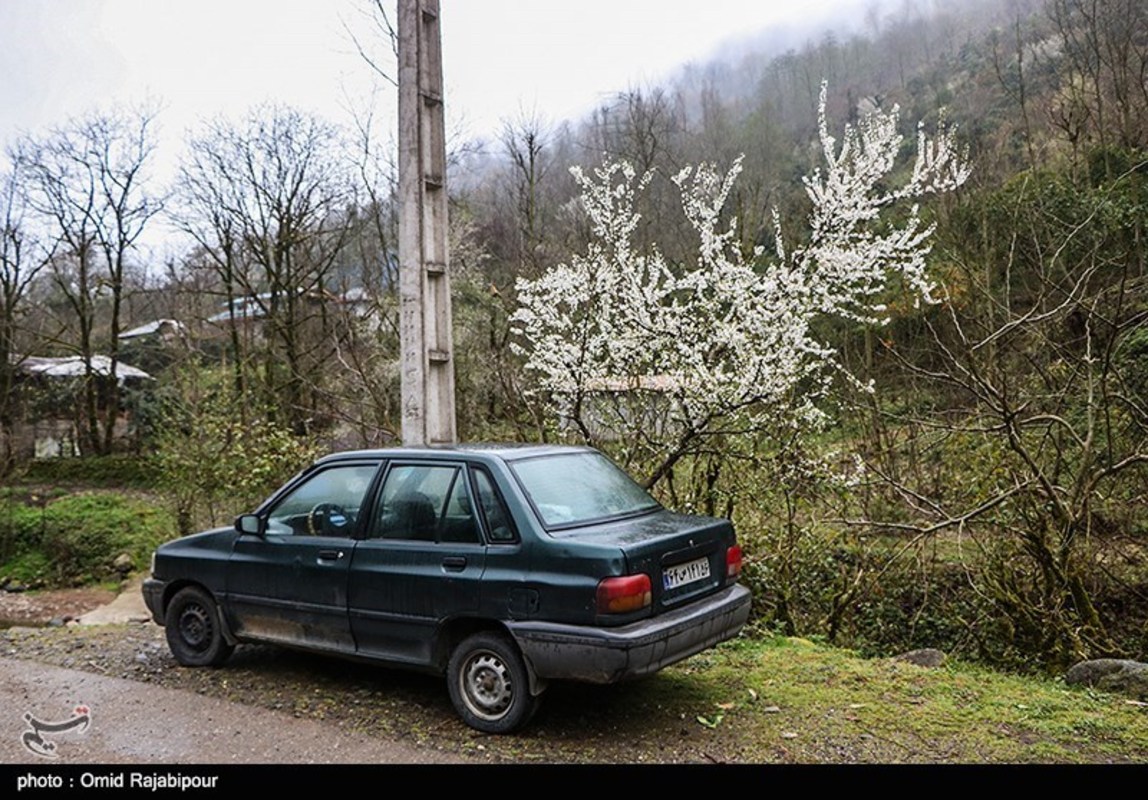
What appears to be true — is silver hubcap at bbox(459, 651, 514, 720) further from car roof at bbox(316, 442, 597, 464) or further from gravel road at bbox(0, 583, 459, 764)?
car roof at bbox(316, 442, 597, 464)

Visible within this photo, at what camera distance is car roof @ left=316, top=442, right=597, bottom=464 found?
17.9ft

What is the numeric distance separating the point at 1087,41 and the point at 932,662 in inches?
654

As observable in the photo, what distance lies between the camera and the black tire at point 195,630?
6484 millimetres

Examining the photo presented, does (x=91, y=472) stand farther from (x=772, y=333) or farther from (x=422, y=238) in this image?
(x=772, y=333)

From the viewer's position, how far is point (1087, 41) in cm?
1856

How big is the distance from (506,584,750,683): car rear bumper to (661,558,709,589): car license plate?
16cm

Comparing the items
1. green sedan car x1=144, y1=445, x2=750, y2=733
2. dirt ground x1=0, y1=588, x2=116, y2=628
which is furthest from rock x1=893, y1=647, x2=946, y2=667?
dirt ground x1=0, y1=588, x2=116, y2=628

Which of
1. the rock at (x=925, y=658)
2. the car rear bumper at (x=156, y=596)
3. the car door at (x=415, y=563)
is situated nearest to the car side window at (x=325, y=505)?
the car door at (x=415, y=563)

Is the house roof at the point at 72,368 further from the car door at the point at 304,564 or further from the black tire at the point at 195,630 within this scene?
the car door at the point at 304,564

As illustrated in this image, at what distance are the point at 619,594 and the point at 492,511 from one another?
0.98 m

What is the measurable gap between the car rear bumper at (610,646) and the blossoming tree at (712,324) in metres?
4.12

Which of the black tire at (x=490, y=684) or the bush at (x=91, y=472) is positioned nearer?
the black tire at (x=490, y=684)

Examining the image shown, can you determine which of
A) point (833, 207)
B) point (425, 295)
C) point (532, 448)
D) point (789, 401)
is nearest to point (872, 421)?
point (789, 401)

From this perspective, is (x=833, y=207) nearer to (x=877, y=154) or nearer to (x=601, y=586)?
(x=877, y=154)
